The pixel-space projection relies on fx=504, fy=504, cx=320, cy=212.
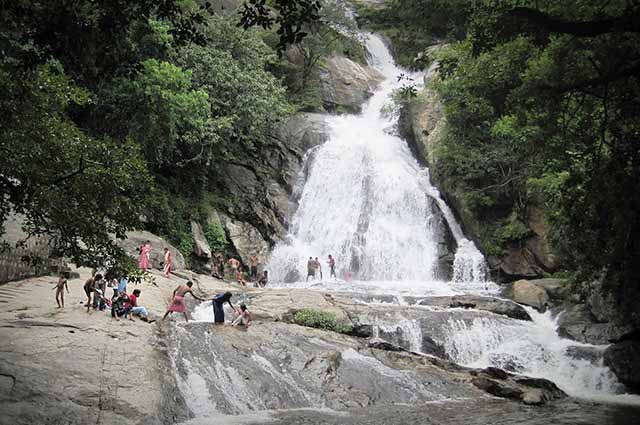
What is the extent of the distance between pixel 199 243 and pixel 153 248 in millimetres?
3523

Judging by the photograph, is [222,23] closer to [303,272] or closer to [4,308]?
[303,272]

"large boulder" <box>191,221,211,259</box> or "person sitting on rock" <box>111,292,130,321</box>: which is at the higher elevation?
"large boulder" <box>191,221,211,259</box>

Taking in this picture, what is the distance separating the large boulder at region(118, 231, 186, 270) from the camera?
19766mm

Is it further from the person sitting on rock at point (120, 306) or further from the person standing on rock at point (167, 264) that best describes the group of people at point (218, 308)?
A: the person standing on rock at point (167, 264)

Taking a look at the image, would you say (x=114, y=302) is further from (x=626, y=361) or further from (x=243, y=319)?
(x=626, y=361)

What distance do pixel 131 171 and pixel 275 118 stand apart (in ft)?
64.8

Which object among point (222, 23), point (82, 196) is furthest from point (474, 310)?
point (222, 23)

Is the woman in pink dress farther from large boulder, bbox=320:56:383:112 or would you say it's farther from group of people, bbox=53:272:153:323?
large boulder, bbox=320:56:383:112

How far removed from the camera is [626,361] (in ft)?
40.3

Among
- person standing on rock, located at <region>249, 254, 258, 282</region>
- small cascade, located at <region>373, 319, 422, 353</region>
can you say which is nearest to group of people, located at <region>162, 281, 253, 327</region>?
small cascade, located at <region>373, 319, 422, 353</region>

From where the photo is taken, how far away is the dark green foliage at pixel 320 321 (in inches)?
557

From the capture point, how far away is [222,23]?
92.8 feet

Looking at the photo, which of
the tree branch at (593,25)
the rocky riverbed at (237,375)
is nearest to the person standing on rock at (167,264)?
the rocky riverbed at (237,375)

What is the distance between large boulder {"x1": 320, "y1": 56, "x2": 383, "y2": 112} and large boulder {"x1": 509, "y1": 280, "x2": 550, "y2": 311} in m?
21.3
